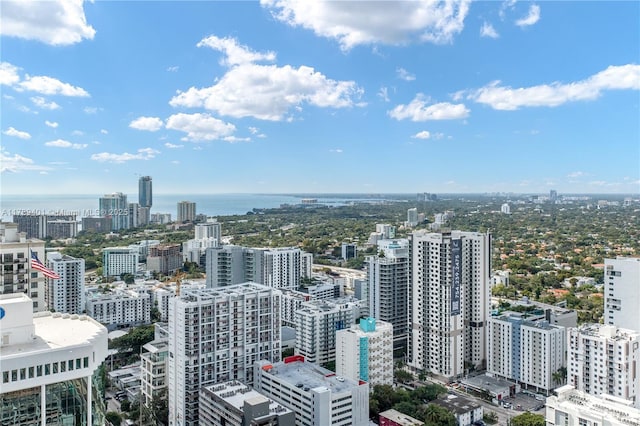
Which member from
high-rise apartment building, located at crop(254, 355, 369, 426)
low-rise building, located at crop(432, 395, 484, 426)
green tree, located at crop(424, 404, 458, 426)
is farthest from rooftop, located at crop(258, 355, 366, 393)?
low-rise building, located at crop(432, 395, 484, 426)

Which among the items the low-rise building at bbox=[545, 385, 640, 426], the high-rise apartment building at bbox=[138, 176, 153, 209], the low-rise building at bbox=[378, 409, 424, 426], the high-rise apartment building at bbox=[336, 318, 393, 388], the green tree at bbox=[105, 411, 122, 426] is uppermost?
the high-rise apartment building at bbox=[138, 176, 153, 209]

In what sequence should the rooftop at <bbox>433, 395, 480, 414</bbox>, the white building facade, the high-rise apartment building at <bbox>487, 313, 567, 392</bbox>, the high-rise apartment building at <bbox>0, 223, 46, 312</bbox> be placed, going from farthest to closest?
the white building facade → the high-rise apartment building at <bbox>487, 313, 567, 392</bbox> → the rooftop at <bbox>433, 395, 480, 414</bbox> → the high-rise apartment building at <bbox>0, 223, 46, 312</bbox>

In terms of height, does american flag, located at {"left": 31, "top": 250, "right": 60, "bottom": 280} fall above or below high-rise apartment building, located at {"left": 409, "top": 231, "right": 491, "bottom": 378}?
above

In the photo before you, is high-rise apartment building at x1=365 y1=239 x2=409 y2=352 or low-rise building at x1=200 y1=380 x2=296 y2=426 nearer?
low-rise building at x1=200 y1=380 x2=296 y2=426

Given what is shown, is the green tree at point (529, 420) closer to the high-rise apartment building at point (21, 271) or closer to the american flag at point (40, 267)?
the american flag at point (40, 267)

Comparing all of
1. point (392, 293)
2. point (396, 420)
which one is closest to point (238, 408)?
point (396, 420)

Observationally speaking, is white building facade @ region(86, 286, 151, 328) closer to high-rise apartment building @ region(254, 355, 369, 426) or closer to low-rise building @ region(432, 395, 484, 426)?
high-rise apartment building @ region(254, 355, 369, 426)
